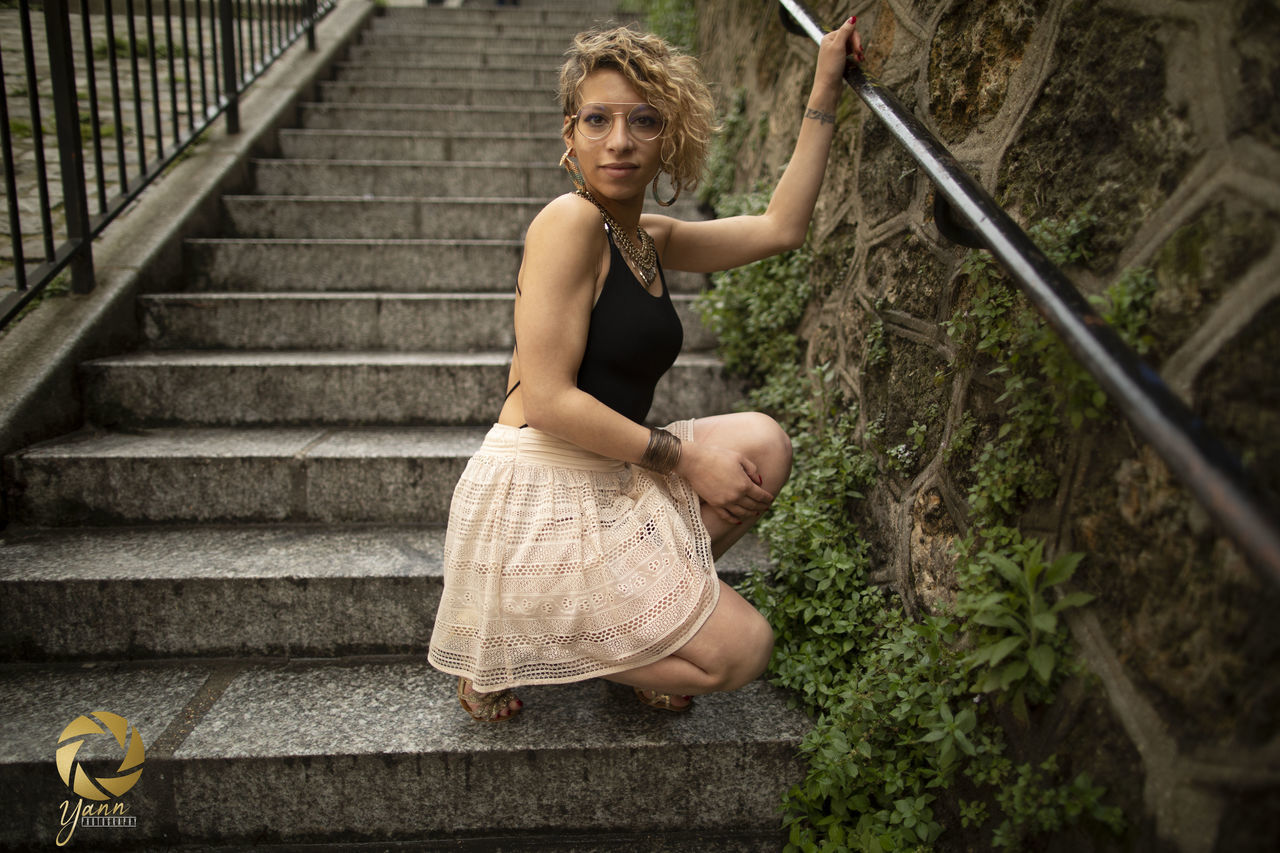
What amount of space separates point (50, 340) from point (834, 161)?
2.64 m

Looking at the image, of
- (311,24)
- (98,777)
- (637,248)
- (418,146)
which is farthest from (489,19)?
(98,777)

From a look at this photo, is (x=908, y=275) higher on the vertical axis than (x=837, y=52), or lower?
lower

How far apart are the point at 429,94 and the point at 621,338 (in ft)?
13.5

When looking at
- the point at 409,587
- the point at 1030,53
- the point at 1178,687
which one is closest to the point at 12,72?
the point at 409,587

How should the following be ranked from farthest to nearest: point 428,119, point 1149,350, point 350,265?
point 428,119
point 350,265
point 1149,350

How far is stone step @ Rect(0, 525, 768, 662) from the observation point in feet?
6.44

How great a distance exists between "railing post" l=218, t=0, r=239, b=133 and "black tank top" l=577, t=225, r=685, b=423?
3.30 m

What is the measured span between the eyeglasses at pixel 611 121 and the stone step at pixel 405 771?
1.32 meters

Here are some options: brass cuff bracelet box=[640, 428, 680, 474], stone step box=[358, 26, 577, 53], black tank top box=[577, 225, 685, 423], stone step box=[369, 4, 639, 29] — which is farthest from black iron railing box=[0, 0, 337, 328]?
brass cuff bracelet box=[640, 428, 680, 474]

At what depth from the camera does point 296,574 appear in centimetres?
202

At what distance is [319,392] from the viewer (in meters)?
2.69

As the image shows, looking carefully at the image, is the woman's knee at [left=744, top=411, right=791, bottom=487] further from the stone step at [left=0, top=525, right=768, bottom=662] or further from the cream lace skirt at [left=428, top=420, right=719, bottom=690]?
the stone step at [left=0, top=525, right=768, bottom=662]

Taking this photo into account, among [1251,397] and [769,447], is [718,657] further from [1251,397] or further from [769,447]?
[1251,397]

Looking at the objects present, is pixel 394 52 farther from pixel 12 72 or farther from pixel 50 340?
pixel 50 340
